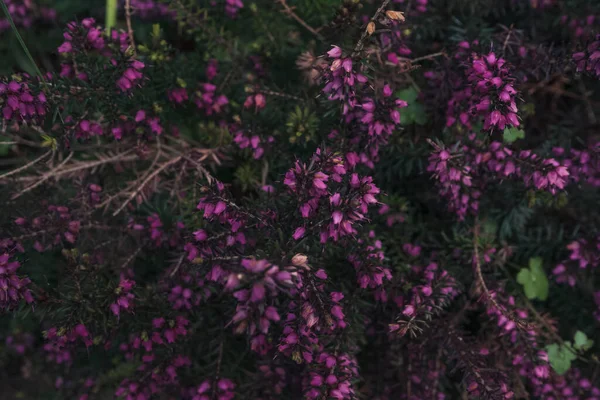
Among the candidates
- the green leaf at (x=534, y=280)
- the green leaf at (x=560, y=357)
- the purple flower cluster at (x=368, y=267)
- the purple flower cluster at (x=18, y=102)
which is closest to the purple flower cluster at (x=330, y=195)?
the purple flower cluster at (x=368, y=267)

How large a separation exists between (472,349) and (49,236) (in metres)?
2.54

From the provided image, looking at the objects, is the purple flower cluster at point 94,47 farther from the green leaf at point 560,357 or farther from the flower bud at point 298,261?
the green leaf at point 560,357

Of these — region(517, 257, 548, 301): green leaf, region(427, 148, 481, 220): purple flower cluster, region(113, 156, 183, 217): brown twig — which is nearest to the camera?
region(427, 148, 481, 220): purple flower cluster

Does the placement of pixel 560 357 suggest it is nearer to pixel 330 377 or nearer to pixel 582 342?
pixel 582 342

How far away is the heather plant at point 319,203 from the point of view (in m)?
2.21

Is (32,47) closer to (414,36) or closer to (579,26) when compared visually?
(414,36)

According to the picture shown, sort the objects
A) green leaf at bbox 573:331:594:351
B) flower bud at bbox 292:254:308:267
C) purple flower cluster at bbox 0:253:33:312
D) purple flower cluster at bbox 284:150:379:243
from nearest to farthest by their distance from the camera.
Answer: flower bud at bbox 292:254:308:267
purple flower cluster at bbox 284:150:379:243
purple flower cluster at bbox 0:253:33:312
green leaf at bbox 573:331:594:351

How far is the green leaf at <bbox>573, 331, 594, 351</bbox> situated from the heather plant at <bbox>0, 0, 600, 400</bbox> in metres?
0.01

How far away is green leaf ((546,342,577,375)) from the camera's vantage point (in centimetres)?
304

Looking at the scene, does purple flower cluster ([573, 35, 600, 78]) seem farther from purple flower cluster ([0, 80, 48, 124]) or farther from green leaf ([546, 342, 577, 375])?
purple flower cluster ([0, 80, 48, 124])

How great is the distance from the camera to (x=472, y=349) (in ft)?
8.57

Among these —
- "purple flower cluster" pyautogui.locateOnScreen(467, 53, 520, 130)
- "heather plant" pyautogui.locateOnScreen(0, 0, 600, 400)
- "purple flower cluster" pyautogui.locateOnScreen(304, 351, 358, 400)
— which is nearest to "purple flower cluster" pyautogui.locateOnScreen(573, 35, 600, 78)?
"heather plant" pyautogui.locateOnScreen(0, 0, 600, 400)

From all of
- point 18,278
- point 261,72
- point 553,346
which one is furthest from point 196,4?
point 553,346

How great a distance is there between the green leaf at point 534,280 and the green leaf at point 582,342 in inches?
12.0
